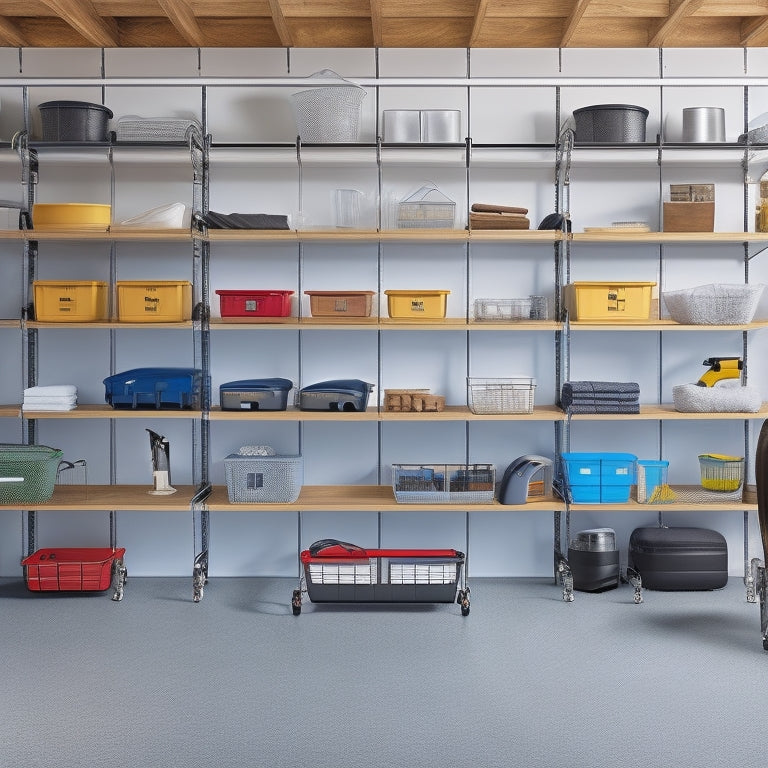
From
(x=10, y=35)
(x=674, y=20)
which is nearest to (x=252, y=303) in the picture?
(x=10, y=35)

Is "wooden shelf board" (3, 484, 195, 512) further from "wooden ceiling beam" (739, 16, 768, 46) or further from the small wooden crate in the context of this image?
"wooden ceiling beam" (739, 16, 768, 46)

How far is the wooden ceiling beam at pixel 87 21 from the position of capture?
4.71 metres

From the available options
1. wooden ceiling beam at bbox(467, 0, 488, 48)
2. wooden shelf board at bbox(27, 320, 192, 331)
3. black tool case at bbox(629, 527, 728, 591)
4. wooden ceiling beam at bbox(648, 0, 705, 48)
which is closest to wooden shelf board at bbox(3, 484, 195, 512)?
wooden shelf board at bbox(27, 320, 192, 331)

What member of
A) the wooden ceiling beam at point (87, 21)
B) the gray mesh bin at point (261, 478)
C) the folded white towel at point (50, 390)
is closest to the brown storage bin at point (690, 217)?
the gray mesh bin at point (261, 478)

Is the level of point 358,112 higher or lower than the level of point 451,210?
higher

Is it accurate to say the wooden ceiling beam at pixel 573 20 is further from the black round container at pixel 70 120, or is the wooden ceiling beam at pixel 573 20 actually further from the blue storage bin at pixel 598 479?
the black round container at pixel 70 120

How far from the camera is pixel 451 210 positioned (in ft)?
16.6

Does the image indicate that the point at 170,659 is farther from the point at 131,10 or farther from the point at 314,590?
the point at 131,10

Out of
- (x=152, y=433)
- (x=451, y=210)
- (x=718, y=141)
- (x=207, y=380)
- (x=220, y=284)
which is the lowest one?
(x=152, y=433)

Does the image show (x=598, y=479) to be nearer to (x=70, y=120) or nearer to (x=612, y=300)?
(x=612, y=300)

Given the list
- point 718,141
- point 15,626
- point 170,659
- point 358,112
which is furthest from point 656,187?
point 15,626

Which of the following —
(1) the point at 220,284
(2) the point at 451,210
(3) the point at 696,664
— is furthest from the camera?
(1) the point at 220,284

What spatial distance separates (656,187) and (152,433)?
3.52 meters

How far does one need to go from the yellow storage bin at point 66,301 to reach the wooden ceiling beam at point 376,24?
223cm
